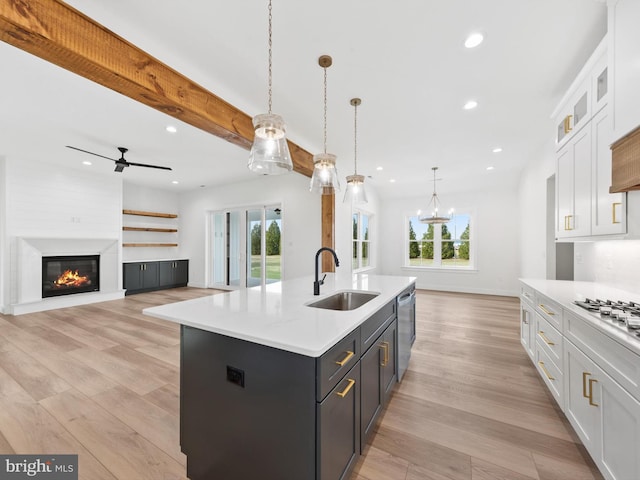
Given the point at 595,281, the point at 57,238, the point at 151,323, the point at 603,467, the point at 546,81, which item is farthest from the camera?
the point at 57,238

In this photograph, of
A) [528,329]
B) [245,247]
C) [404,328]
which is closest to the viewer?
[404,328]

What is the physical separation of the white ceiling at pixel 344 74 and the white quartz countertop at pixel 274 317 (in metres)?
1.89

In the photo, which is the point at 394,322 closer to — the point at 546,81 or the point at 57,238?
the point at 546,81

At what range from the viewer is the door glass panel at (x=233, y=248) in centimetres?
678

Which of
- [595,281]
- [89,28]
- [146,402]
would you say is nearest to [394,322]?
[146,402]

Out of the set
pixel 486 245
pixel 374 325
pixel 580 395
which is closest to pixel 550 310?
pixel 580 395

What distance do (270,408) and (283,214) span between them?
4828 mm

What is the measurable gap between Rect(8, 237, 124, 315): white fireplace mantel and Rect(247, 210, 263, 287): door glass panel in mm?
2852

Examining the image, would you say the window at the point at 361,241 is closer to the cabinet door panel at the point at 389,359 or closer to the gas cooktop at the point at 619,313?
the cabinet door panel at the point at 389,359

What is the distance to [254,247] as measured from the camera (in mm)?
6434

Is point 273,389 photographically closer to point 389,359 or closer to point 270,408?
point 270,408

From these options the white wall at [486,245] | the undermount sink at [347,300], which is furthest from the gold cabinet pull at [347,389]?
the white wall at [486,245]

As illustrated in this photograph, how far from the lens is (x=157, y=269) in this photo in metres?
6.82

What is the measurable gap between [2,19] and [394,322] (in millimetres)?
3044
